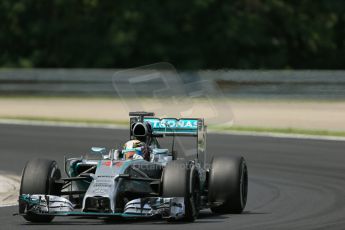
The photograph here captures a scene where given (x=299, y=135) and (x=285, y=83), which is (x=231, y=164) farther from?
(x=285, y=83)

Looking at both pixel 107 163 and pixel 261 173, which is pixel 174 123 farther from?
pixel 261 173

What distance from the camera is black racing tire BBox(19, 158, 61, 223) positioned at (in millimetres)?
11734

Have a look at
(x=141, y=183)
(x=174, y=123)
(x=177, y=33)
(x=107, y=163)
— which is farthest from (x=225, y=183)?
(x=177, y=33)

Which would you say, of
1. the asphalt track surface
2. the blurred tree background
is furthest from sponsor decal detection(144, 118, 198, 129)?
the blurred tree background

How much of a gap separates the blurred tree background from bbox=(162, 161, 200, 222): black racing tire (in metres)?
33.6

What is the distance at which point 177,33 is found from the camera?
46.7m

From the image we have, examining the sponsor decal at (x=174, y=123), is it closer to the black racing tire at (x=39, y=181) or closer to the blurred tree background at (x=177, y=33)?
the black racing tire at (x=39, y=181)

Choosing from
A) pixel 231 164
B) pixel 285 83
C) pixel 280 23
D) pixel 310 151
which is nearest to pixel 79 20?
pixel 280 23

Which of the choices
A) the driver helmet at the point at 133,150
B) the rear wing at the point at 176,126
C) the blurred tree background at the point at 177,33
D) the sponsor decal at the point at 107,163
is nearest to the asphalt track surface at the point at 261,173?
the sponsor decal at the point at 107,163

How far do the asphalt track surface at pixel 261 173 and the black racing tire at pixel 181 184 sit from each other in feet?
0.59

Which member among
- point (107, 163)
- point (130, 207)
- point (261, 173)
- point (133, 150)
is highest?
point (261, 173)

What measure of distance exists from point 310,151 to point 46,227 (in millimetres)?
10976

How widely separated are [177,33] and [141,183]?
115 feet

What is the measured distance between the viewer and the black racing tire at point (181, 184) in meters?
11.4
